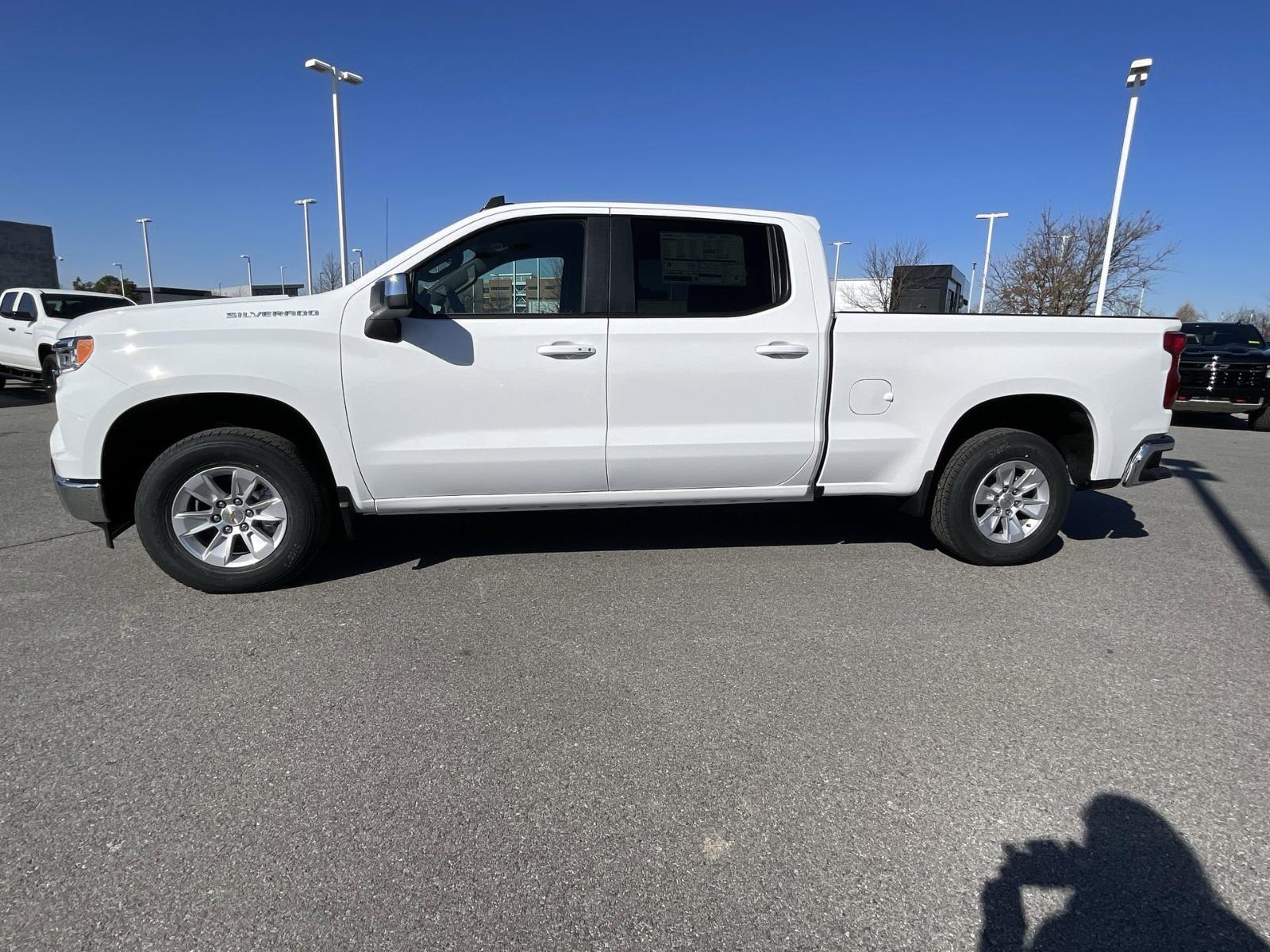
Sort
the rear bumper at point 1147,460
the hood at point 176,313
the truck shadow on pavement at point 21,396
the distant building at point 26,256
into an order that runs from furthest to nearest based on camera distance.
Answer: the distant building at point 26,256
the truck shadow on pavement at point 21,396
the rear bumper at point 1147,460
the hood at point 176,313

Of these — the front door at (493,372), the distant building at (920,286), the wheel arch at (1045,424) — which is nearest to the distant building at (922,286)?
the distant building at (920,286)

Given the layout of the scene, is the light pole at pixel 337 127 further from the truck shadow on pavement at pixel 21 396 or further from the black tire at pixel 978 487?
the black tire at pixel 978 487

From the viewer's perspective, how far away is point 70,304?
13.5 m

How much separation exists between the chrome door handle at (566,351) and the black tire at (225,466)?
142cm

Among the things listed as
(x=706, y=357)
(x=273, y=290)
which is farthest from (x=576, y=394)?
(x=273, y=290)

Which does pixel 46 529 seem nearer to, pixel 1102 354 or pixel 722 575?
pixel 722 575

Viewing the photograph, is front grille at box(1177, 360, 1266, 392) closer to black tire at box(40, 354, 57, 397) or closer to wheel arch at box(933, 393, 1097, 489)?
wheel arch at box(933, 393, 1097, 489)

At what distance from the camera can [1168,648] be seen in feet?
11.7

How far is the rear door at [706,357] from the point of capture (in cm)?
415

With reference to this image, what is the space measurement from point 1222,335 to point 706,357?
14.0 m

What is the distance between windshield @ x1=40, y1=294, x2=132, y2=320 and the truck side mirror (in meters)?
11.9

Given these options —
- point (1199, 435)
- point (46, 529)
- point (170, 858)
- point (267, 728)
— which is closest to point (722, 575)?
point (267, 728)

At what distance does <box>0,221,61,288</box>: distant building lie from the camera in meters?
37.1

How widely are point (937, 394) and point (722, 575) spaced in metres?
1.63
